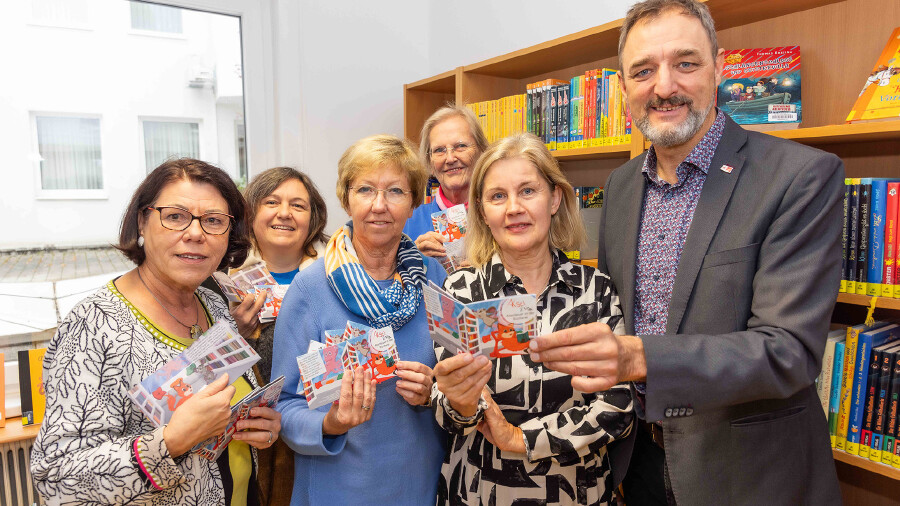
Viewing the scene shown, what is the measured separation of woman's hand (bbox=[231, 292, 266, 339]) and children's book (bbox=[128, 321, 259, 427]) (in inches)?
26.0

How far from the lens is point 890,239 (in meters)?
1.89

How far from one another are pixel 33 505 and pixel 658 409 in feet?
9.34

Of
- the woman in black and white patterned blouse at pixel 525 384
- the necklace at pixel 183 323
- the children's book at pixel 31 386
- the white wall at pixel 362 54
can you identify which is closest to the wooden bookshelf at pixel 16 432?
the children's book at pixel 31 386

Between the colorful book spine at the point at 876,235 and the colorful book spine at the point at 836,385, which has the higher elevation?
the colorful book spine at the point at 876,235

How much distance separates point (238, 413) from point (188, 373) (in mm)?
189

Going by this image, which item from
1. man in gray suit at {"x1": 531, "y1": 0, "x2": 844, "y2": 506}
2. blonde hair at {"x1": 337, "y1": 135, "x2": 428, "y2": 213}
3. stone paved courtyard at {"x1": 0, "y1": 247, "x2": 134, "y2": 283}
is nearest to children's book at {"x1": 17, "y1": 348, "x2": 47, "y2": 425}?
stone paved courtyard at {"x1": 0, "y1": 247, "x2": 134, "y2": 283}

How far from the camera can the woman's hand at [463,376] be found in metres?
1.39

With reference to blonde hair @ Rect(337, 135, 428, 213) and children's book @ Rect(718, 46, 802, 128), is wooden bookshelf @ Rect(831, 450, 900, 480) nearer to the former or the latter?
children's book @ Rect(718, 46, 802, 128)

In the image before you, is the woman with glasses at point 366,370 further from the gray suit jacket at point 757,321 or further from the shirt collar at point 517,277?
the gray suit jacket at point 757,321

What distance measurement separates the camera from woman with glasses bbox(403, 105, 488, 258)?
281cm

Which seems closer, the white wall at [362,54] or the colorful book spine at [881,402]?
the colorful book spine at [881,402]

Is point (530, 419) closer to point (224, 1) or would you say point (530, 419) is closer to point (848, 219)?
point (848, 219)

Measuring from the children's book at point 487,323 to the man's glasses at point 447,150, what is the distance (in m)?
1.52

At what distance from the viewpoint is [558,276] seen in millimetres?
1720
